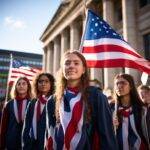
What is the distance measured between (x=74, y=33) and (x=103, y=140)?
29.7 metres

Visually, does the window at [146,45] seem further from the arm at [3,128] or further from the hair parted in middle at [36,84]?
the arm at [3,128]

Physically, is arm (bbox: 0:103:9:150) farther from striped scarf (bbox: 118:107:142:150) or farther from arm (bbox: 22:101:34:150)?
striped scarf (bbox: 118:107:142:150)

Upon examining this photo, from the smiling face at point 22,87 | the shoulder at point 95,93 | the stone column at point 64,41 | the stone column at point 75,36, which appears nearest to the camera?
the shoulder at point 95,93

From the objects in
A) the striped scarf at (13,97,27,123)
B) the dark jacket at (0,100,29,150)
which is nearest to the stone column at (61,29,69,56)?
the striped scarf at (13,97,27,123)

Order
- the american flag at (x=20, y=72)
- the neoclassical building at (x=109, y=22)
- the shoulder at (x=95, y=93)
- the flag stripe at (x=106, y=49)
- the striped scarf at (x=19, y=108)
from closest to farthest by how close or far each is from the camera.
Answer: the shoulder at (x=95, y=93), the striped scarf at (x=19, y=108), the flag stripe at (x=106, y=49), the american flag at (x=20, y=72), the neoclassical building at (x=109, y=22)

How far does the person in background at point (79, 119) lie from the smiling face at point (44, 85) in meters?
1.92

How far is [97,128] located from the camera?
9.99ft

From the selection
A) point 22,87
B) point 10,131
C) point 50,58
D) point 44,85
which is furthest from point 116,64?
point 50,58

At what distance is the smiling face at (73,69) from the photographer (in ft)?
11.0

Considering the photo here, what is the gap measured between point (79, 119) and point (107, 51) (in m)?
3.92

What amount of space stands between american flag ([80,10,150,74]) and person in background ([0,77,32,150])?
1.57 meters

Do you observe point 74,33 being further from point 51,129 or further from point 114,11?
point 51,129

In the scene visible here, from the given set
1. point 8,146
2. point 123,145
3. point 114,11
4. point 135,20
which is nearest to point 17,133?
point 8,146

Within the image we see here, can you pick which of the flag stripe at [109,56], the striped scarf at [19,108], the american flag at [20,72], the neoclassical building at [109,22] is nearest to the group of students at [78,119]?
the striped scarf at [19,108]
